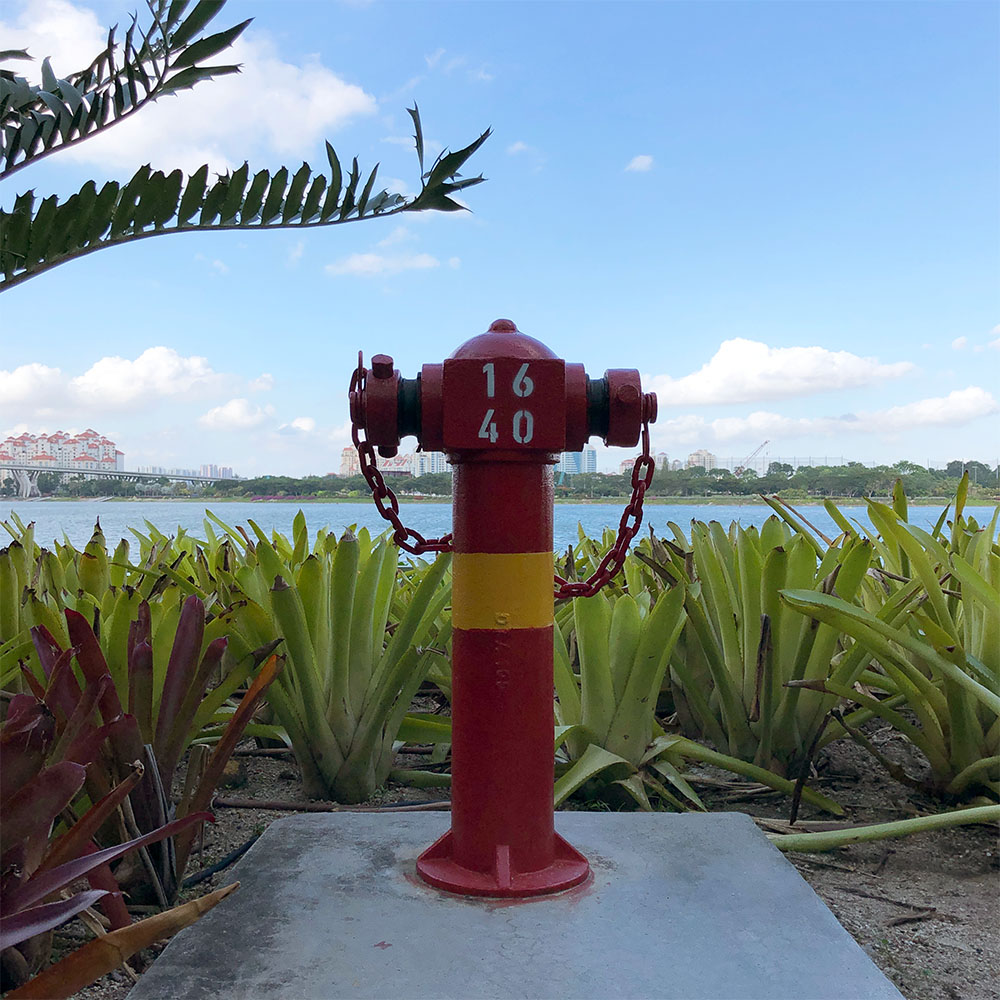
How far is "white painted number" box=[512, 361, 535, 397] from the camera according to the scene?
1.24 metres

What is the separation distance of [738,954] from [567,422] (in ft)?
2.45

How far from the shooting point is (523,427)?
1246mm

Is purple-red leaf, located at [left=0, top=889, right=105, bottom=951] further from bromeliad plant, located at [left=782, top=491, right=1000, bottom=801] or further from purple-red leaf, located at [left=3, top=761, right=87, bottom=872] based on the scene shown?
bromeliad plant, located at [left=782, top=491, right=1000, bottom=801]

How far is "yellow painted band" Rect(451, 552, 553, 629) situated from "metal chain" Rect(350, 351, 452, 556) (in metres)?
0.15

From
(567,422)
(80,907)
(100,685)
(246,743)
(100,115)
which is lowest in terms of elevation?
(246,743)

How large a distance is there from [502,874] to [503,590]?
42 centimetres

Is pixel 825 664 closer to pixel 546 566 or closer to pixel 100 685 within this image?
pixel 546 566

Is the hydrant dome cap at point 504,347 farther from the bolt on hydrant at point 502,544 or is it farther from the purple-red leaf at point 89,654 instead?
the purple-red leaf at point 89,654

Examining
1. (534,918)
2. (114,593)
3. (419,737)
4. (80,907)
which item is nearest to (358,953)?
(534,918)

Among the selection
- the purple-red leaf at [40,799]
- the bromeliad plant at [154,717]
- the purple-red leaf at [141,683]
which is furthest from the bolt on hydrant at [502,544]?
the purple-red leaf at [40,799]

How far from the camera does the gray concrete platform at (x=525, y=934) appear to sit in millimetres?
1016

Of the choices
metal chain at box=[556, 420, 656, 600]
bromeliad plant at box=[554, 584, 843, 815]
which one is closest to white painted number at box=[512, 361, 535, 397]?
metal chain at box=[556, 420, 656, 600]

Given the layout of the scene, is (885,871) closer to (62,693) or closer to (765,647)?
(765,647)

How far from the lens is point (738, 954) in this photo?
1.09m
